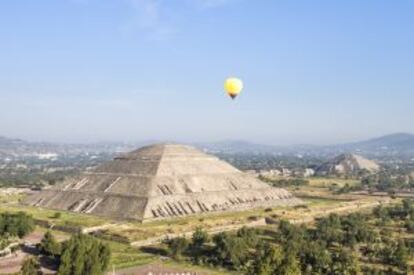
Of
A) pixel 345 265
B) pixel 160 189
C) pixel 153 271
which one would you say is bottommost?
pixel 153 271

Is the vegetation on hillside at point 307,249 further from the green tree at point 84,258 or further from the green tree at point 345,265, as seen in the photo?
the green tree at point 84,258

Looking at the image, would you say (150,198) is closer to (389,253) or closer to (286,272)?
(389,253)

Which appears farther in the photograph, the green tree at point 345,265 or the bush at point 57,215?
the bush at point 57,215

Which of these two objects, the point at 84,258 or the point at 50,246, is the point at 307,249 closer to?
the point at 84,258

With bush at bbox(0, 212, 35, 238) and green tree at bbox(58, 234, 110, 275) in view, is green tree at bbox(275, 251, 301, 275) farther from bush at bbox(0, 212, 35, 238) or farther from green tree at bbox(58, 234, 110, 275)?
bush at bbox(0, 212, 35, 238)

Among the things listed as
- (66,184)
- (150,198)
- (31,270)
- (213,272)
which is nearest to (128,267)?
(213,272)

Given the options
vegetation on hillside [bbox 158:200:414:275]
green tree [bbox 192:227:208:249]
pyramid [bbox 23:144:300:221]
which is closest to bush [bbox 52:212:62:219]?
pyramid [bbox 23:144:300:221]

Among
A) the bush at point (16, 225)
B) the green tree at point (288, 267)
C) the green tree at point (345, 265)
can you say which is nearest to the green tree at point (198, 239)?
the green tree at point (345, 265)

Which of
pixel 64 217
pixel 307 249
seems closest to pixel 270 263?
pixel 307 249
